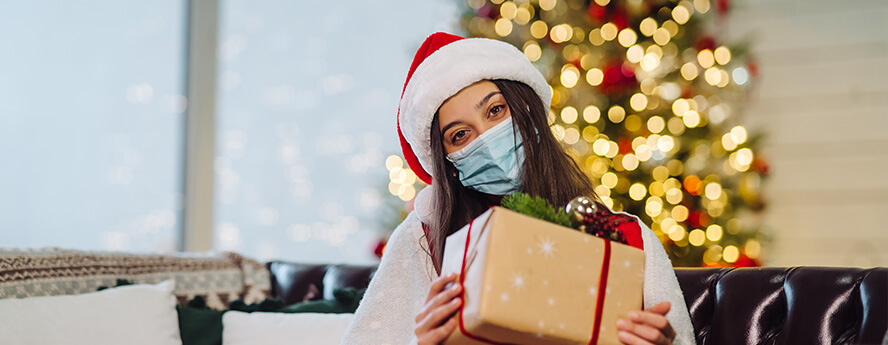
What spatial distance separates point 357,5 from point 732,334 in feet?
10.4

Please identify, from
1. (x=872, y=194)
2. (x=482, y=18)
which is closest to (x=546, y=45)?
(x=482, y=18)

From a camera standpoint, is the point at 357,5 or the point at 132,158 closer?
the point at 132,158

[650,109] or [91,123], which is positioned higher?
[650,109]

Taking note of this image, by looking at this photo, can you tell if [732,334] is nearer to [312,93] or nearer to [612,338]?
[612,338]

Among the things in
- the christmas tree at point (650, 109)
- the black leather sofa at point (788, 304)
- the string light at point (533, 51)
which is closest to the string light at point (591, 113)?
the christmas tree at point (650, 109)

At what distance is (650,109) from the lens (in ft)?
11.4

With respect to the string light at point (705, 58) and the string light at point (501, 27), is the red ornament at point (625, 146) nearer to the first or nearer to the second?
the string light at point (705, 58)

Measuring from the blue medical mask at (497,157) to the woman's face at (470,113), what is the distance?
25 millimetres

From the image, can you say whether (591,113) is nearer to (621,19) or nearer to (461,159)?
(621,19)

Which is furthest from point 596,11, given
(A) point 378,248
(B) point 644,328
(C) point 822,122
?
(B) point 644,328

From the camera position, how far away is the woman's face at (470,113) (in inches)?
59.7

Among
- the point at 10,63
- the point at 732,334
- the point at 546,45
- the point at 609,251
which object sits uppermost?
the point at 546,45

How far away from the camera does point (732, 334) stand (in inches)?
61.7

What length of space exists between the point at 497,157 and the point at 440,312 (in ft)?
1.51
